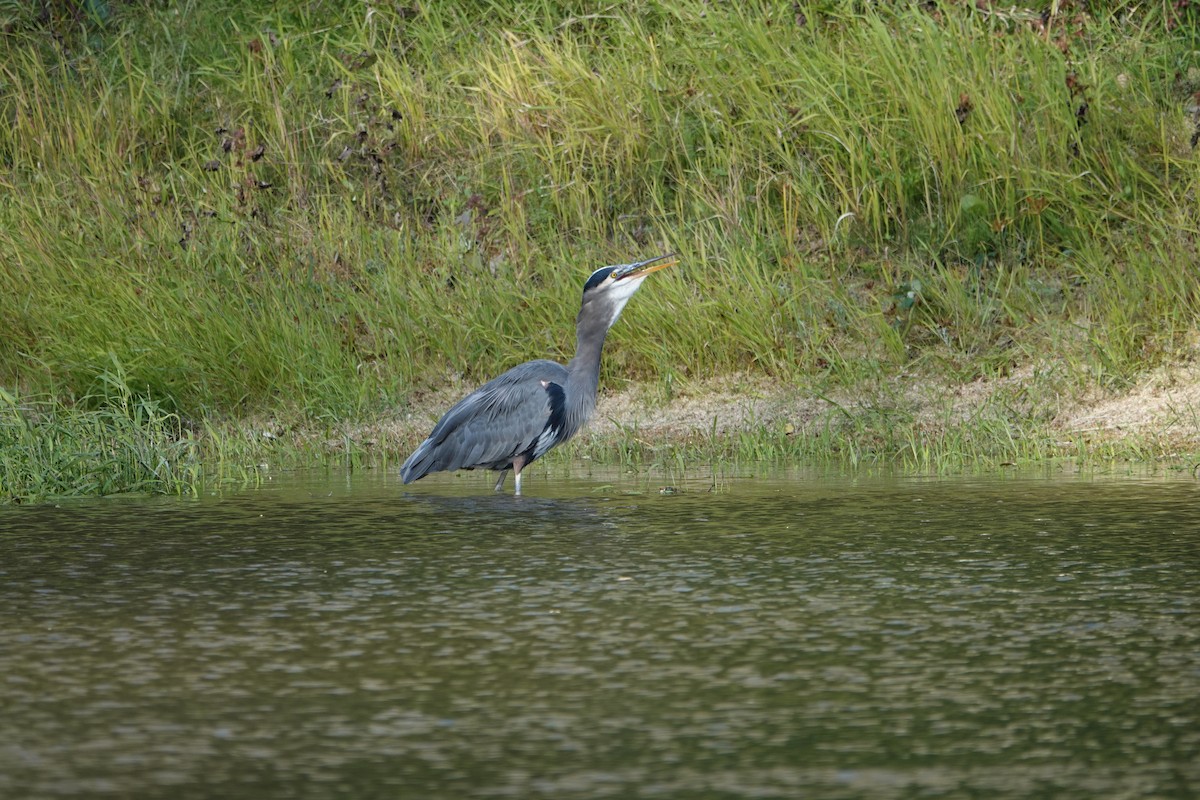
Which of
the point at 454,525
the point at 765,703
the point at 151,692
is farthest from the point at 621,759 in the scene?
the point at 454,525

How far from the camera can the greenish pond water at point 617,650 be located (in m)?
2.97

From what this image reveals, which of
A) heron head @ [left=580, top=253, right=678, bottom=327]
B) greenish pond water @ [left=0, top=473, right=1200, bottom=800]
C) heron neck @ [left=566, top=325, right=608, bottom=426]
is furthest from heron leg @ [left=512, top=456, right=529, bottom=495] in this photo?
greenish pond water @ [left=0, top=473, right=1200, bottom=800]

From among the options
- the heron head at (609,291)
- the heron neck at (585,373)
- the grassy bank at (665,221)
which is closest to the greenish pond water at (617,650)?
the heron neck at (585,373)

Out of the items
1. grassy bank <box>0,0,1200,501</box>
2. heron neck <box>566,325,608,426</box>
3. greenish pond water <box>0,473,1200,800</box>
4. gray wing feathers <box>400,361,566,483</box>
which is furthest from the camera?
grassy bank <box>0,0,1200,501</box>

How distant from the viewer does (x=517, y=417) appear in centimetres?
750

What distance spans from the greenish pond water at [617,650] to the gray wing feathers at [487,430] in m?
1.04

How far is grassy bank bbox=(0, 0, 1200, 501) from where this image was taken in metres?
8.94

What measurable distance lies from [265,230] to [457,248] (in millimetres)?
1288

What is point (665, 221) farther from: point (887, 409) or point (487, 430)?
point (487, 430)

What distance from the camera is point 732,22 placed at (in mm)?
10797

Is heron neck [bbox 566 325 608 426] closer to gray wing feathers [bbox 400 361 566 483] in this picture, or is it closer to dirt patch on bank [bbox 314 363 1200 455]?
gray wing feathers [bbox 400 361 566 483]

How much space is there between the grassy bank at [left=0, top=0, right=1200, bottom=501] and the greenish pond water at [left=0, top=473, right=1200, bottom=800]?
2174mm

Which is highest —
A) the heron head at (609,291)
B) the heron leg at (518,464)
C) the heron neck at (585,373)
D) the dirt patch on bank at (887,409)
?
the heron head at (609,291)

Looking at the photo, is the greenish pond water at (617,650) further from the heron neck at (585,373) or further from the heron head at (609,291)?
the heron head at (609,291)
